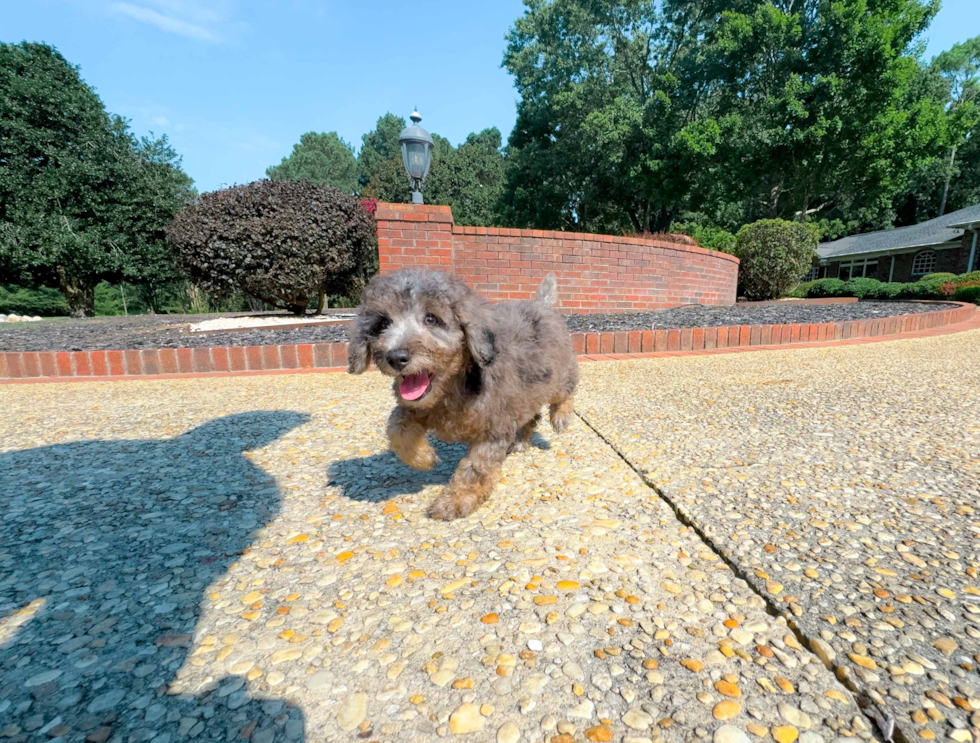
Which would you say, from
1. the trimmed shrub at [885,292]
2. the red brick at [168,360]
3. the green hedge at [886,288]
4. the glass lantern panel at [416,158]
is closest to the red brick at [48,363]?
the red brick at [168,360]

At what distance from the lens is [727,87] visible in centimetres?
2544

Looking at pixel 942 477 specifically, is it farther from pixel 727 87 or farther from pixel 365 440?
pixel 727 87

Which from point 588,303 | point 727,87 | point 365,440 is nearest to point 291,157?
point 727,87

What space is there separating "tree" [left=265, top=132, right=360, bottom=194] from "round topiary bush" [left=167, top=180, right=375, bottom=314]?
4427 cm

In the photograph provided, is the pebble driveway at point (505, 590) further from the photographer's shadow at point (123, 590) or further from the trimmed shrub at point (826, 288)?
the trimmed shrub at point (826, 288)

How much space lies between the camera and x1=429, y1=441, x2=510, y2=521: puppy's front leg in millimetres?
2150

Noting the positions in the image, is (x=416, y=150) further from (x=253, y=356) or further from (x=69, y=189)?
(x=69, y=189)

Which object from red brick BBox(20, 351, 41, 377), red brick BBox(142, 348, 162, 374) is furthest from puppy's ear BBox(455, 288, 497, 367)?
red brick BBox(20, 351, 41, 377)

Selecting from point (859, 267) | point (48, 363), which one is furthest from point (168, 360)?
point (859, 267)

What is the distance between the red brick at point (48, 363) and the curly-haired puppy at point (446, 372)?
5.01 meters

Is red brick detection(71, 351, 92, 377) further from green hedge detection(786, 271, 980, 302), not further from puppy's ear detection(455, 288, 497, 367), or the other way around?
green hedge detection(786, 271, 980, 302)

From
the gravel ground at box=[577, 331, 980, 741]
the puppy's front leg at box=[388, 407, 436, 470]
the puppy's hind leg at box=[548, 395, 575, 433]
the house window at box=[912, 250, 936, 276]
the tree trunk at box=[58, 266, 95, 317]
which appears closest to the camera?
the gravel ground at box=[577, 331, 980, 741]

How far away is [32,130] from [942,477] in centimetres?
3312

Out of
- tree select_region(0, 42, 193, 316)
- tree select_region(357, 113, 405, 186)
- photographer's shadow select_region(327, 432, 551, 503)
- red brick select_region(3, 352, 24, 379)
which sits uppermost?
tree select_region(357, 113, 405, 186)
